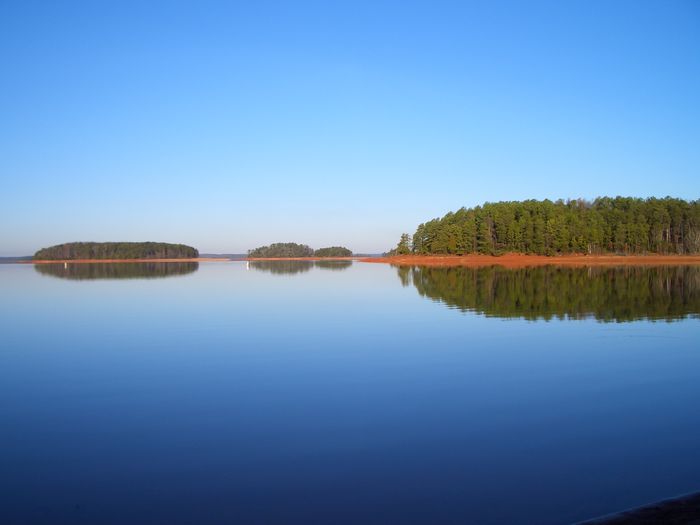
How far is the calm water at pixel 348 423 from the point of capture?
4980mm

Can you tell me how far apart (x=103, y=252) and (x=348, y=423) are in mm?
163917

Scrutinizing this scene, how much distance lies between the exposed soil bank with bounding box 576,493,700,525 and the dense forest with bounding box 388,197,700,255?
3226 inches

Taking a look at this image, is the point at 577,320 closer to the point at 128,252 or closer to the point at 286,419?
the point at 286,419

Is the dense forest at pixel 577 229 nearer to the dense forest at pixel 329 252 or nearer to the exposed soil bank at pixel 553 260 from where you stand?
the exposed soil bank at pixel 553 260

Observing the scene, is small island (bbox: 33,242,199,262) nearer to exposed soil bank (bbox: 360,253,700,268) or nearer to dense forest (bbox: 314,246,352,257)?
dense forest (bbox: 314,246,352,257)

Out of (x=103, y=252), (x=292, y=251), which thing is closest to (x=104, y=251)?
(x=103, y=252)

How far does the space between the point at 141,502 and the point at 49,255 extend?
175m

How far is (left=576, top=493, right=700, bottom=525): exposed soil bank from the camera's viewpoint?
153 inches

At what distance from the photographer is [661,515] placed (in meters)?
4.00

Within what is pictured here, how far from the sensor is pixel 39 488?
17.5 ft

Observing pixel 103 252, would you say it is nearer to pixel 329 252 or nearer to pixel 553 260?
pixel 329 252

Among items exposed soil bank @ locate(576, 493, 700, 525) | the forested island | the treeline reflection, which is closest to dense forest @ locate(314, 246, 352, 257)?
the forested island

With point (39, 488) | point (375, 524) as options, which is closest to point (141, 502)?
point (39, 488)

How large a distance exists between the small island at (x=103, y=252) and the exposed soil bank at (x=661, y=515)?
6457 inches
